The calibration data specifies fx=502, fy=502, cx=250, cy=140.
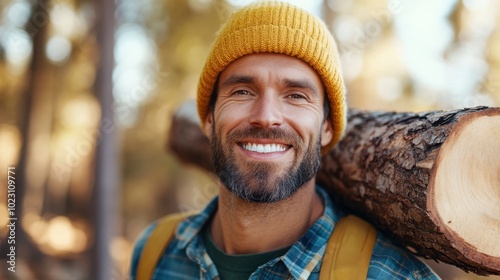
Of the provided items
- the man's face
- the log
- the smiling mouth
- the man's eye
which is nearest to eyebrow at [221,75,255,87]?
the man's face

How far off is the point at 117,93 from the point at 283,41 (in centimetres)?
872

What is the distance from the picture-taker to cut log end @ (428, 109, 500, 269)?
5.45 ft

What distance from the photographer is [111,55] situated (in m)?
6.07

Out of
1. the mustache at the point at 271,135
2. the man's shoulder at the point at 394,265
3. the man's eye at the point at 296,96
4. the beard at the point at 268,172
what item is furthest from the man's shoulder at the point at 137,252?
the man's shoulder at the point at 394,265

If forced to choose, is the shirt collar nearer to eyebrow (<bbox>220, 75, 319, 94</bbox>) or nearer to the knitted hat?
the knitted hat

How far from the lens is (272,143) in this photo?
215 centimetres

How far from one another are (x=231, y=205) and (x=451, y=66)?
22.7 feet

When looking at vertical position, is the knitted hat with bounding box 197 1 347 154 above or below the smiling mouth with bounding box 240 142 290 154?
above

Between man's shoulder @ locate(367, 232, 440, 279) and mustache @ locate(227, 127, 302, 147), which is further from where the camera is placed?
mustache @ locate(227, 127, 302, 147)

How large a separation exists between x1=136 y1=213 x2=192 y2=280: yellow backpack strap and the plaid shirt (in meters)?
0.03

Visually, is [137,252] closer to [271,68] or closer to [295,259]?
[295,259]

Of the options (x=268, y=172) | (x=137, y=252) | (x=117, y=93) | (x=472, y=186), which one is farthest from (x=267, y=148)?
(x=117, y=93)

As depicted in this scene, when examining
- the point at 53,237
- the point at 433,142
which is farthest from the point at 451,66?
the point at 53,237

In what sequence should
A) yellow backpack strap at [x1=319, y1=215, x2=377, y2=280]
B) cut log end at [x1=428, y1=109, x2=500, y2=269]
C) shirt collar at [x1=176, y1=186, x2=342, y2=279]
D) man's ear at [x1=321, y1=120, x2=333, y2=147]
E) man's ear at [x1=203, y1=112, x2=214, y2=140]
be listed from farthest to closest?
man's ear at [x1=203, y1=112, x2=214, y2=140], man's ear at [x1=321, y1=120, x2=333, y2=147], shirt collar at [x1=176, y1=186, x2=342, y2=279], yellow backpack strap at [x1=319, y1=215, x2=377, y2=280], cut log end at [x1=428, y1=109, x2=500, y2=269]
